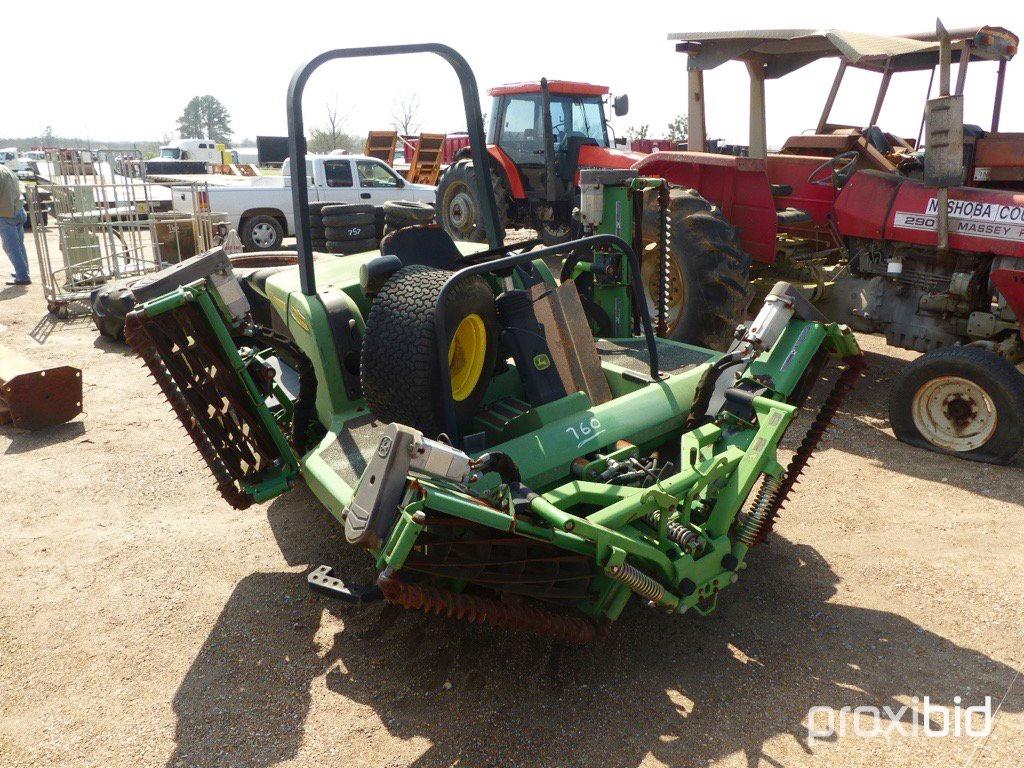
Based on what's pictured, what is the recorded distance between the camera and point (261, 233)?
13.5 metres

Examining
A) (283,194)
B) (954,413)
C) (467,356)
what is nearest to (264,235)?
(283,194)

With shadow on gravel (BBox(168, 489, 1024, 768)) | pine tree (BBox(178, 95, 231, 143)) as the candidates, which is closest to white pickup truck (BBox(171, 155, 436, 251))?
shadow on gravel (BBox(168, 489, 1024, 768))

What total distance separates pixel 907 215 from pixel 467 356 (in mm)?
3811

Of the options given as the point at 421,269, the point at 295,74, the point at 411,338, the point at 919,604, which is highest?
the point at 295,74

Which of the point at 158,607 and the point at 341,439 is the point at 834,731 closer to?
the point at 341,439

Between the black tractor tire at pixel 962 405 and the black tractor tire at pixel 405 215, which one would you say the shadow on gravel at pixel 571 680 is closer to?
the black tractor tire at pixel 962 405

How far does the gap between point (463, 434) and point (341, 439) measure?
600mm

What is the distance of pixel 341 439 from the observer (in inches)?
144

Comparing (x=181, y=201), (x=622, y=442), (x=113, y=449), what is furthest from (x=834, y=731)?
(x=181, y=201)

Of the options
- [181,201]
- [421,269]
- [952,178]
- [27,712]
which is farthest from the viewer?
[181,201]

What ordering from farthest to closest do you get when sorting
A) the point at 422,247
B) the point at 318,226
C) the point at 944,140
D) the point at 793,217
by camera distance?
1. the point at 318,226
2. the point at 793,217
3. the point at 944,140
4. the point at 422,247

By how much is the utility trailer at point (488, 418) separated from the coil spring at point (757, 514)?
0.01m

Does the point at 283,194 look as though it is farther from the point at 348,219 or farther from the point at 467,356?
the point at 467,356

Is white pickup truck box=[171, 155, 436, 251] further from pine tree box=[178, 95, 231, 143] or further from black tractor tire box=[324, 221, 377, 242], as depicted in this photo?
pine tree box=[178, 95, 231, 143]
